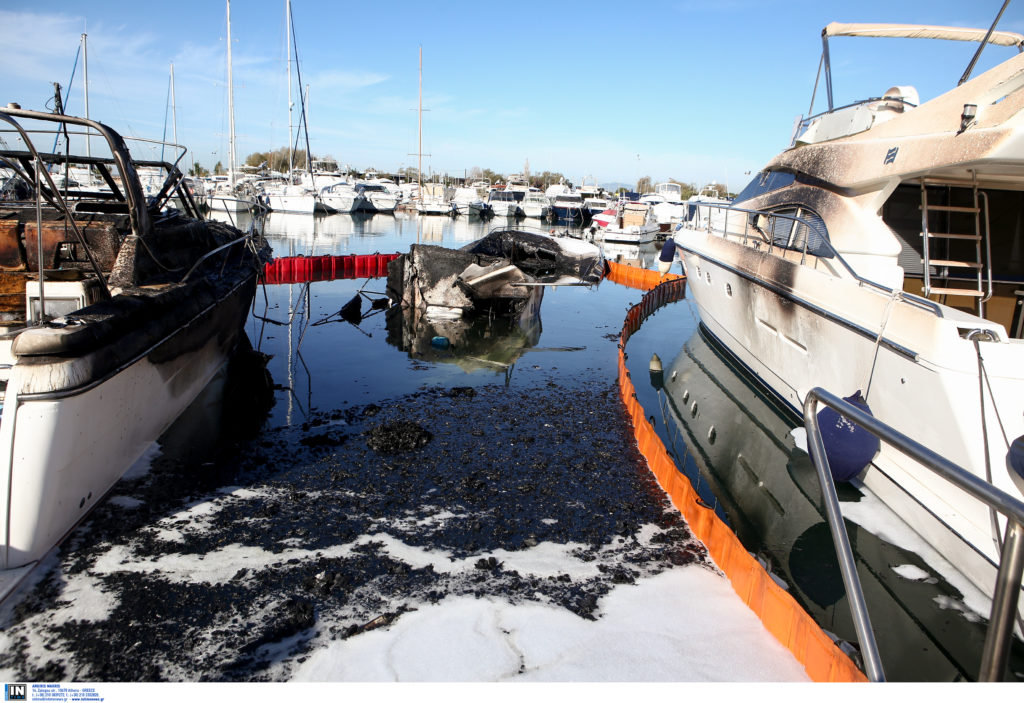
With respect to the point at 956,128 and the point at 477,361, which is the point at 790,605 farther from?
the point at 477,361

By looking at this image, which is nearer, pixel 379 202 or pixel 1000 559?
pixel 1000 559

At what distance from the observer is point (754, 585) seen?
3932 mm

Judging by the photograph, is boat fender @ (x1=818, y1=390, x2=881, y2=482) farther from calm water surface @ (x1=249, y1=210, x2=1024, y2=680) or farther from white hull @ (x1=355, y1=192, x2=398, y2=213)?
white hull @ (x1=355, y1=192, x2=398, y2=213)

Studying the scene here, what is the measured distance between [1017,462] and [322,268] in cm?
1626

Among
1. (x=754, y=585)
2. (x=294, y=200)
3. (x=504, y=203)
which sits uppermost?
(x=504, y=203)

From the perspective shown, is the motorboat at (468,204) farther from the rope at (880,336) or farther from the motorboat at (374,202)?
the rope at (880,336)

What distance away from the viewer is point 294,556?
168 inches

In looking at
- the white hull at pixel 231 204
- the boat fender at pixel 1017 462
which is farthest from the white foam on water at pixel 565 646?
the white hull at pixel 231 204

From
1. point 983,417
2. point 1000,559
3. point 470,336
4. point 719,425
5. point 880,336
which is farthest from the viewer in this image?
point 470,336

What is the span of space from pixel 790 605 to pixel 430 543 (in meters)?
2.44

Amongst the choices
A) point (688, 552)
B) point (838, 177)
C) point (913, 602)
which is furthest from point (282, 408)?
point (838, 177)

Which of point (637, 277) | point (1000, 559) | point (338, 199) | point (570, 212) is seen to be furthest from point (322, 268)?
point (570, 212)

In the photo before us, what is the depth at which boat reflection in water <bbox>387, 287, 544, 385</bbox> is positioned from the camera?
10.2 meters

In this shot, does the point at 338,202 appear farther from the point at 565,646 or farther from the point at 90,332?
the point at 565,646
